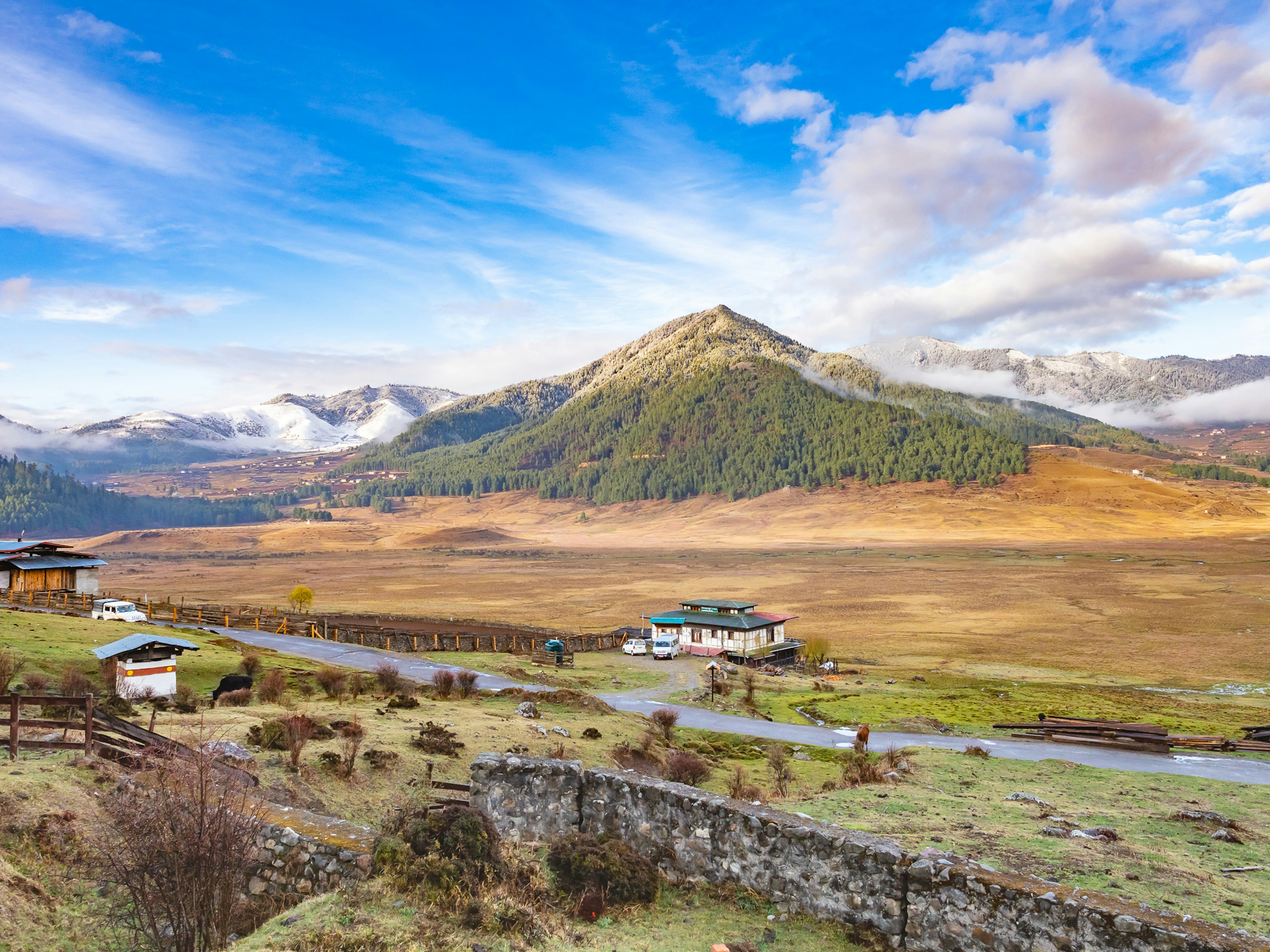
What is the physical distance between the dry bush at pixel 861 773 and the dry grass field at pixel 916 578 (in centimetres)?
3245

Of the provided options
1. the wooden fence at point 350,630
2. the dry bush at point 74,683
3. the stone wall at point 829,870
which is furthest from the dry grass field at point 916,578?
the dry bush at point 74,683

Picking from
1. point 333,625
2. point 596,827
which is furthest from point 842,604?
point 596,827

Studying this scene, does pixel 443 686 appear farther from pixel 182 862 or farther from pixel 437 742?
pixel 182 862

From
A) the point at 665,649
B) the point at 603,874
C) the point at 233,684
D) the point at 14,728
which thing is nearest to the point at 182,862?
the point at 603,874

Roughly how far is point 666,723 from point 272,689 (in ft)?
46.7

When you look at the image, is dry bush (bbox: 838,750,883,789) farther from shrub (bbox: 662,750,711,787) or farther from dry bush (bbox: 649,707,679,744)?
dry bush (bbox: 649,707,679,744)

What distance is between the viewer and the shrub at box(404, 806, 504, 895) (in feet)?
29.6

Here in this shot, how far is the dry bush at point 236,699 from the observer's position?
77.7 feet

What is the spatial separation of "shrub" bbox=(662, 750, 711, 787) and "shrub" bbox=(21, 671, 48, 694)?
1804 centimetres

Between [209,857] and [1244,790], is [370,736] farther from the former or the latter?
[1244,790]

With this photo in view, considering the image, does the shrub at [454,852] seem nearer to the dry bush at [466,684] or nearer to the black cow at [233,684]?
the black cow at [233,684]

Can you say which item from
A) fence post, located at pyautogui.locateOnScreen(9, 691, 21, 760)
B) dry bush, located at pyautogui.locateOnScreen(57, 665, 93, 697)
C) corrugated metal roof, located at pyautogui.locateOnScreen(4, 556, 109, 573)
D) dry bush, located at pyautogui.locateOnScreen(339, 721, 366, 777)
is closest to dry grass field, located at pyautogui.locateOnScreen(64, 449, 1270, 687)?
corrugated metal roof, located at pyautogui.locateOnScreen(4, 556, 109, 573)

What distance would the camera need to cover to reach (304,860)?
996 cm

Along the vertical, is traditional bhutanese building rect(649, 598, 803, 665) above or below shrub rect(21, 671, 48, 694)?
below
